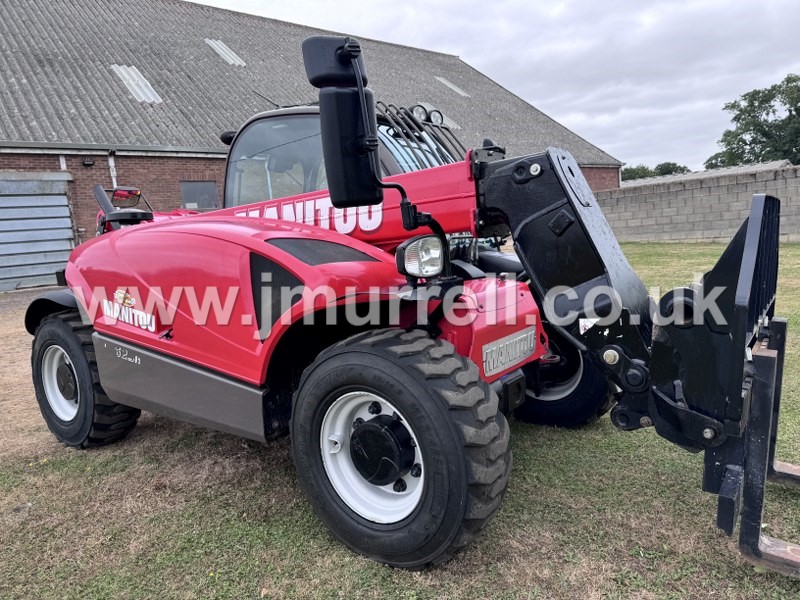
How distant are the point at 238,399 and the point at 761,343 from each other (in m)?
2.33

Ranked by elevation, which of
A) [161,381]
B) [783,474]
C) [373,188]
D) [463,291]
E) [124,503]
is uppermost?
[373,188]

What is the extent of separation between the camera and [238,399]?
108 inches

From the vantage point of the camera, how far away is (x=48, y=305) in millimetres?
4059

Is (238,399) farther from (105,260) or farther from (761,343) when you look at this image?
(761,343)

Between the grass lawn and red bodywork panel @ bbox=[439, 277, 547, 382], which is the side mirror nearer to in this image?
red bodywork panel @ bbox=[439, 277, 547, 382]

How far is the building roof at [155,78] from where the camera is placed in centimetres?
1443

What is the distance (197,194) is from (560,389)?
46.2 ft

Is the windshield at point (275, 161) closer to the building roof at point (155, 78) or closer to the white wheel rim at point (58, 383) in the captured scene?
the white wheel rim at point (58, 383)

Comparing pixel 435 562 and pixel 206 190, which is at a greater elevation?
pixel 206 190

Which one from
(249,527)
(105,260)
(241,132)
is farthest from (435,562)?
(241,132)

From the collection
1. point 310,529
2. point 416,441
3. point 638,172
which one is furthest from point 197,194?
point 638,172

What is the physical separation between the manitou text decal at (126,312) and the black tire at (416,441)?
108 centimetres

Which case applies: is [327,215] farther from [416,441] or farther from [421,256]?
[416,441]

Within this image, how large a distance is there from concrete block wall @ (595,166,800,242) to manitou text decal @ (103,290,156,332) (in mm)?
14024
